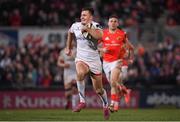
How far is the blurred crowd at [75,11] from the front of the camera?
30.5m

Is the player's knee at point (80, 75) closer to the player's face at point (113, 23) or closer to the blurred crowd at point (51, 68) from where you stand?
the player's face at point (113, 23)

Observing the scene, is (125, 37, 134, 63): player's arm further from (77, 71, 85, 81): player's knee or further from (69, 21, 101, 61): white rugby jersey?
(77, 71, 85, 81): player's knee

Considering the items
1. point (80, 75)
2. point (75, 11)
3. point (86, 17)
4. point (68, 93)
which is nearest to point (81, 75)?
point (80, 75)

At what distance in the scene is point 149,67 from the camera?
2797 cm

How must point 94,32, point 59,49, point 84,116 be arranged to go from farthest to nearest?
point 59,49 → point 84,116 → point 94,32

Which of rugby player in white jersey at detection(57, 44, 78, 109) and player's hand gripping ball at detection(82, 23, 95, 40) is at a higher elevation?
player's hand gripping ball at detection(82, 23, 95, 40)

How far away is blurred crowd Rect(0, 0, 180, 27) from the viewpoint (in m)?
30.5

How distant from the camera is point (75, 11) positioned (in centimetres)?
3117

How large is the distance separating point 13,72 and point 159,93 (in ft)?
18.6

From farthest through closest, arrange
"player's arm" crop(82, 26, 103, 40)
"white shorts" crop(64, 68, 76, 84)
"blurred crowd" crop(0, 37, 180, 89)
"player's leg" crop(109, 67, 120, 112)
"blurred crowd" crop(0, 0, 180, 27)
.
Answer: "blurred crowd" crop(0, 0, 180, 27), "blurred crowd" crop(0, 37, 180, 89), "white shorts" crop(64, 68, 76, 84), "player's leg" crop(109, 67, 120, 112), "player's arm" crop(82, 26, 103, 40)

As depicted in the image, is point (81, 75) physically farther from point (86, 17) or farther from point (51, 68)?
point (51, 68)

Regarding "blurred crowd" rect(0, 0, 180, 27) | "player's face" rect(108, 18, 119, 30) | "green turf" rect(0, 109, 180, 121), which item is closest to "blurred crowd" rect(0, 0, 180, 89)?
"blurred crowd" rect(0, 0, 180, 27)

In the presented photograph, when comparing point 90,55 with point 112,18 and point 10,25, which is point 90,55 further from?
point 10,25

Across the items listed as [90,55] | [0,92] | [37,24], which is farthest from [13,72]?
[90,55]
